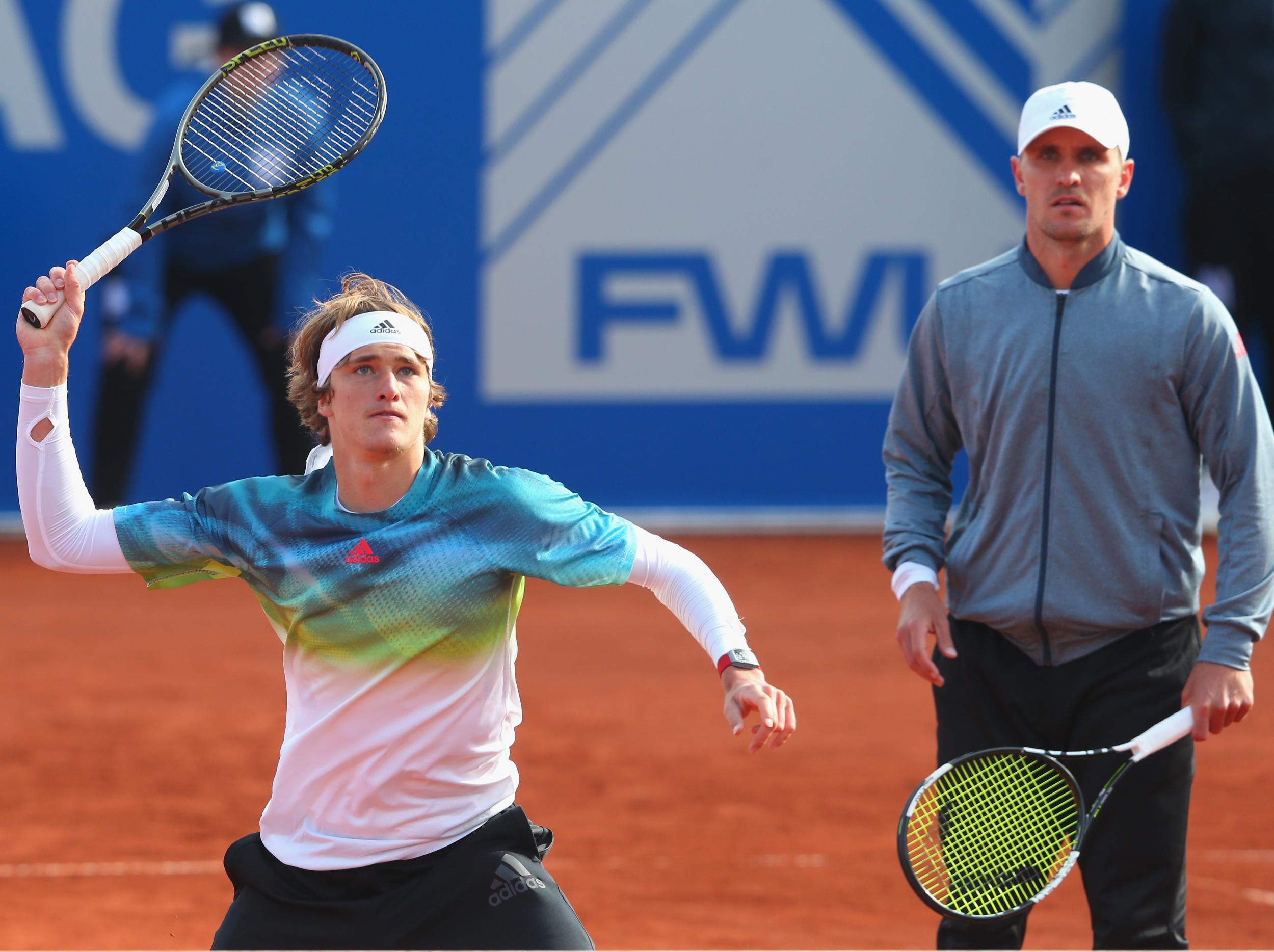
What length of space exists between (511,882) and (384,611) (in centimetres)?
51

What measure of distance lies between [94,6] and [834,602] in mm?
6613

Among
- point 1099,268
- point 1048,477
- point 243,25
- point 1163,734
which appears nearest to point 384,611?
point 1048,477

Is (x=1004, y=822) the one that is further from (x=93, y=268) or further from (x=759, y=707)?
(x=93, y=268)

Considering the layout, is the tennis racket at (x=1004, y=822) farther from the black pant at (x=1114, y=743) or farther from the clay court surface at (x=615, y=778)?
the clay court surface at (x=615, y=778)

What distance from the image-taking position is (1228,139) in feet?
40.9

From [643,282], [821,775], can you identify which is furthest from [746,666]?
[643,282]

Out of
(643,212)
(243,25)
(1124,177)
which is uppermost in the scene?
(243,25)

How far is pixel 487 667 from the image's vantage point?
3068 mm

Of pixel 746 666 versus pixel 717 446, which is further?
pixel 717 446

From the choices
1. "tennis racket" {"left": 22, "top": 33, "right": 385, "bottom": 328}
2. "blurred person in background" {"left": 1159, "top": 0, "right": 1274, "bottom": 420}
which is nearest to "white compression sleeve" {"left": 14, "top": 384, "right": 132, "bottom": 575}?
"tennis racket" {"left": 22, "top": 33, "right": 385, "bottom": 328}

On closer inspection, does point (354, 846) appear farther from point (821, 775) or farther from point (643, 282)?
point (643, 282)

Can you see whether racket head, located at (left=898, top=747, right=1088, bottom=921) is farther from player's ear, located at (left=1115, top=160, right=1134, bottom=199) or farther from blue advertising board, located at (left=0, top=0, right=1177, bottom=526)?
blue advertising board, located at (left=0, top=0, right=1177, bottom=526)

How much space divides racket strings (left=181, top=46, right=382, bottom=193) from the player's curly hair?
50cm

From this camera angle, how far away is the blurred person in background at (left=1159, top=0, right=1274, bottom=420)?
1234 cm
